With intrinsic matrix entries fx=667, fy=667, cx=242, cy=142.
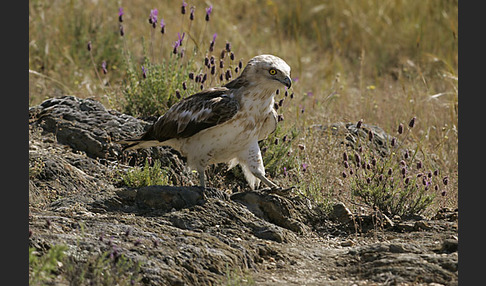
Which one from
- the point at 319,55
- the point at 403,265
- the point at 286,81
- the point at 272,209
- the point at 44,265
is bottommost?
the point at 319,55

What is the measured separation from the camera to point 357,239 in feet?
17.2

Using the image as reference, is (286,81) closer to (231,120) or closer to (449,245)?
(231,120)

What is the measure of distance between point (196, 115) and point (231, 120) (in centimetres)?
32

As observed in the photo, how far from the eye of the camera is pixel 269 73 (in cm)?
548

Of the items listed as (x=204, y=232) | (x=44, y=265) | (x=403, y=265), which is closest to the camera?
(x=44, y=265)

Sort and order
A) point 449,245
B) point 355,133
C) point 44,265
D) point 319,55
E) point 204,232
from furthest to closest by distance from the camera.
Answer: point 319,55 → point 355,133 → point 204,232 → point 449,245 → point 44,265

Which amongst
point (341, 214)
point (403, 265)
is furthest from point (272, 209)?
point (403, 265)

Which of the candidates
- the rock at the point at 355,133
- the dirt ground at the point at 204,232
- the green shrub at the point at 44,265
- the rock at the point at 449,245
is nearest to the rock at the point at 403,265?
the dirt ground at the point at 204,232

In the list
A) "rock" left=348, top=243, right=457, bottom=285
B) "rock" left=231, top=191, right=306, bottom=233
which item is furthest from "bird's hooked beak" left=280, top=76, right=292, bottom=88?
"rock" left=348, top=243, right=457, bottom=285

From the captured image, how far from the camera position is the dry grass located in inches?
303

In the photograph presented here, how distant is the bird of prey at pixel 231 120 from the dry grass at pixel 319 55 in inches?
27.1

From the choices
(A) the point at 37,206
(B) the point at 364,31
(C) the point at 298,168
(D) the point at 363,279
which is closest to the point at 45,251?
(A) the point at 37,206

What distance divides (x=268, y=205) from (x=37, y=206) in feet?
5.84

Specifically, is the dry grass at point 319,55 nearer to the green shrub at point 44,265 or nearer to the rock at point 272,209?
the rock at point 272,209
